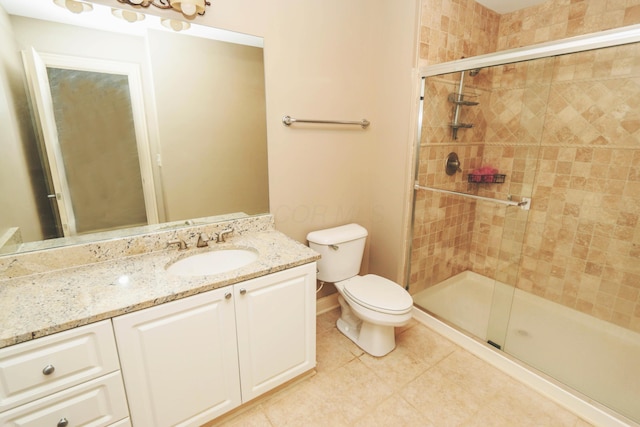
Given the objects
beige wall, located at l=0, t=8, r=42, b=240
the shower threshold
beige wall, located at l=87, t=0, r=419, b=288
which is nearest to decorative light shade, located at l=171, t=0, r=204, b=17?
beige wall, located at l=87, t=0, r=419, b=288

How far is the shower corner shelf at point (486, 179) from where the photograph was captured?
235 centimetres

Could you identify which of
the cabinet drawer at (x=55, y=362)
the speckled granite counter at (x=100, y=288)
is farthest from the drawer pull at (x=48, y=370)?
the speckled granite counter at (x=100, y=288)

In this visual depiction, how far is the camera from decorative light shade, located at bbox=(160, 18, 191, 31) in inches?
55.1

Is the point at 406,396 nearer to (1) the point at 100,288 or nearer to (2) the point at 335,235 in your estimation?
(2) the point at 335,235

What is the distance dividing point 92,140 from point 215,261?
770 mm

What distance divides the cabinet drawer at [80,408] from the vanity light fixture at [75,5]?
1.43m

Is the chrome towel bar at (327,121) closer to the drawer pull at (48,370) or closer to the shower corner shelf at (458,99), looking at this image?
the shower corner shelf at (458,99)

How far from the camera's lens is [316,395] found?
5.24 feet

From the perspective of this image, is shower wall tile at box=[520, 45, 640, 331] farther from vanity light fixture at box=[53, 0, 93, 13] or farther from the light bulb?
vanity light fixture at box=[53, 0, 93, 13]

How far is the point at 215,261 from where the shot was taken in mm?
1583

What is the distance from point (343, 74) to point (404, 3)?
562 mm

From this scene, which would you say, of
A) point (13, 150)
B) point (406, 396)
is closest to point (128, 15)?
point (13, 150)

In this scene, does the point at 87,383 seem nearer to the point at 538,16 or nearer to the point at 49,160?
the point at 49,160

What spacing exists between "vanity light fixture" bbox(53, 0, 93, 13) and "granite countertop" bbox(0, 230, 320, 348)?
1.06m
